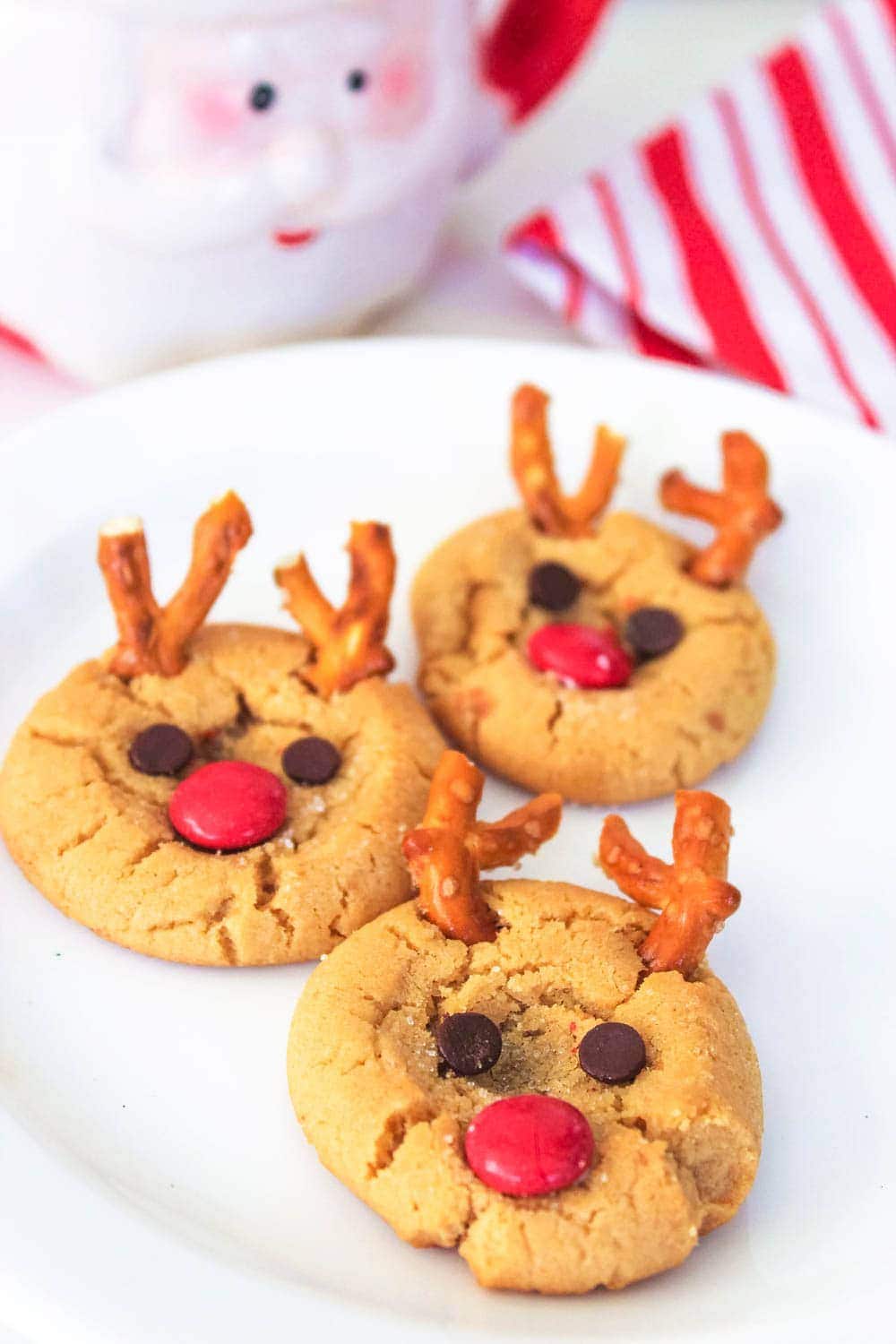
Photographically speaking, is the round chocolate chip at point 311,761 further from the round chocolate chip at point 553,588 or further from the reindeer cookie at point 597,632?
the round chocolate chip at point 553,588

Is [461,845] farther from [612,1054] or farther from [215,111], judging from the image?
[215,111]

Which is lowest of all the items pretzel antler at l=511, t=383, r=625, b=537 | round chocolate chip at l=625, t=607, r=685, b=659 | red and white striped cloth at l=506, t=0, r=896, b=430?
round chocolate chip at l=625, t=607, r=685, b=659

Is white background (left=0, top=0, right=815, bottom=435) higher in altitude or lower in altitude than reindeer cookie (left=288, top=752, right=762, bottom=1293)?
higher

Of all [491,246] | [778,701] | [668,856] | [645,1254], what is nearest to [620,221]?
[491,246]

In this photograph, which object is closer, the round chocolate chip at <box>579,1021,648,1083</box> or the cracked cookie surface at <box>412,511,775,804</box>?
the round chocolate chip at <box>579,1021,648,1083</box>

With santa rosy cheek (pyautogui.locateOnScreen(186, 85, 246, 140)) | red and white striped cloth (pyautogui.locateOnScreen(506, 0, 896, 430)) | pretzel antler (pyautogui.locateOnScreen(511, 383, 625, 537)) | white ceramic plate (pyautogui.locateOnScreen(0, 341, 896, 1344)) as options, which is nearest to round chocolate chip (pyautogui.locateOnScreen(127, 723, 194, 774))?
white ceramic plate (pyautogui.locateOnScreen(0, 341, 896, 1344))

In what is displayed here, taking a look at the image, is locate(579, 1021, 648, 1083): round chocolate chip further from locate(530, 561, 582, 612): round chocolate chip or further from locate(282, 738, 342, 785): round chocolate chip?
locate(530, 561, 582, 612): round chocolate chip

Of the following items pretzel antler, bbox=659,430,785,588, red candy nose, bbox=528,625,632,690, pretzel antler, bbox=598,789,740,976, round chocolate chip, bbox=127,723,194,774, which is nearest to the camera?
pretzel antler, bbox=598,789,740,976
